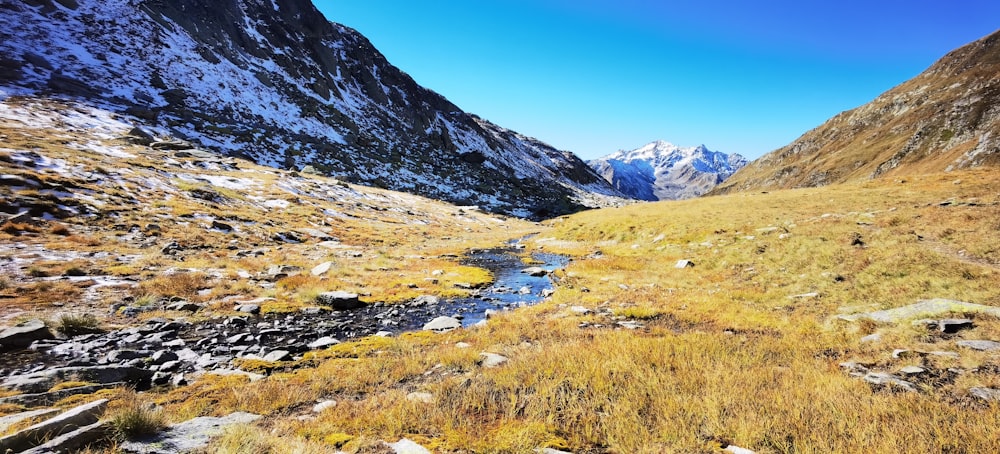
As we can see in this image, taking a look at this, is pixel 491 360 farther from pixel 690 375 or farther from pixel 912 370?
pixel 912 370

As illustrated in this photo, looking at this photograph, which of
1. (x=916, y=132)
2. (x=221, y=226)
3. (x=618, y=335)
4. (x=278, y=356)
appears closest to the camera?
(x=278, y=356)

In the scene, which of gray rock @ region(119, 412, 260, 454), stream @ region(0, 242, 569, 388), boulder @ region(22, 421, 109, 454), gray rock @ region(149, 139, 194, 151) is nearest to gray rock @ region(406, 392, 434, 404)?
gray rock @ region(119, 412, 260, 454)

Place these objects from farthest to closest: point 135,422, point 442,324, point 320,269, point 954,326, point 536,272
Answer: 1. point 536,272
2. point 320,269
3. point 442,324
4. point 954,326
5. point 135,422

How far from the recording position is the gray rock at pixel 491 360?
8.14 meters

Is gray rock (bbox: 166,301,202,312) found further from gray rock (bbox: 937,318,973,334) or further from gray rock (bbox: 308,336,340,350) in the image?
gray rock (bbox: 937,318,973,334)

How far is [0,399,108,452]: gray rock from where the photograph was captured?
155 inches

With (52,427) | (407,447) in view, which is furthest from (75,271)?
(407,447)

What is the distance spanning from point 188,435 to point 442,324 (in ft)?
26.6

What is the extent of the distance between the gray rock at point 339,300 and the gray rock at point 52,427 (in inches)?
376

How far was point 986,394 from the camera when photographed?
559cm

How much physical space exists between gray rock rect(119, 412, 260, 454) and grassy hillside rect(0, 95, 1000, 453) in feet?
0.73

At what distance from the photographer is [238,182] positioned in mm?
41031

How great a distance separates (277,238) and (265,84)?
75960 millimetres

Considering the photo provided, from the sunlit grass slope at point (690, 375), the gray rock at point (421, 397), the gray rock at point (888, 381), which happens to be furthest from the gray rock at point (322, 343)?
the gray rock at point (888, 381)
